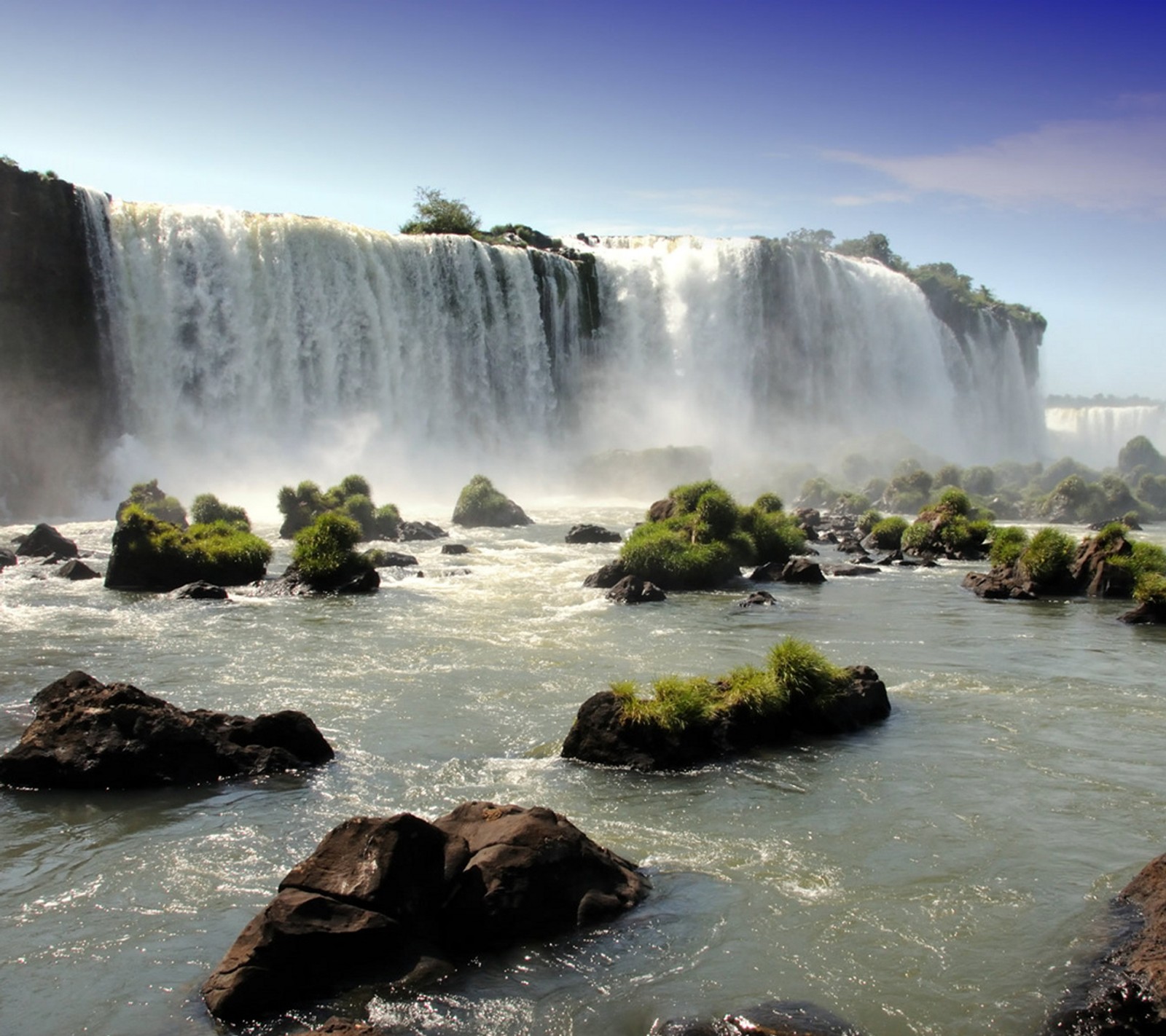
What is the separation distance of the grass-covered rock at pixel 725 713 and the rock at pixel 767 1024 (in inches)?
173

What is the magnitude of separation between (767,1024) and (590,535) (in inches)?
960

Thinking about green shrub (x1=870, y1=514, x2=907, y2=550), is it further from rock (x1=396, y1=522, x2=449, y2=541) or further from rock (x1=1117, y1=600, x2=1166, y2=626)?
rock (x1=396, y1=522, x2=449, y2=541)

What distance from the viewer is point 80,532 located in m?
30.4

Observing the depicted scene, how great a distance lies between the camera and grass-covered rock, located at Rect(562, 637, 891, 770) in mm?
10320

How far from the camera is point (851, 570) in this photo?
25062 millimetres

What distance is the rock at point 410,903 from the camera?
5.95m

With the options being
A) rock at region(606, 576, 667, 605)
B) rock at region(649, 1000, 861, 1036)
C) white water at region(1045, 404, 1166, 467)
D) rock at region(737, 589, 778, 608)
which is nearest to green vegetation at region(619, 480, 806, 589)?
rock at region(606, 576, 667, 605)

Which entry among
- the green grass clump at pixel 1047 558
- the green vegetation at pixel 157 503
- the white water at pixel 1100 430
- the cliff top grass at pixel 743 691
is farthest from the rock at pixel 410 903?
the white water at pixel 1100 430

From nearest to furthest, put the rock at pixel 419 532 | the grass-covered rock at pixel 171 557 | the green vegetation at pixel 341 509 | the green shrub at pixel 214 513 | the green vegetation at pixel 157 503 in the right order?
1. the grass-covered rock at pixel 171 557
2. the green shrub at pixel 214 513
3. the green vegetation at pixel 157 503
4. the green vegetation at pixel 341 509
5. the rock at pixel 419 532

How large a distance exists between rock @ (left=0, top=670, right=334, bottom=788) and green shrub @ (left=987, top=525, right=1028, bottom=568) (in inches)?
709

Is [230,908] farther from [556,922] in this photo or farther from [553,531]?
[553,531]

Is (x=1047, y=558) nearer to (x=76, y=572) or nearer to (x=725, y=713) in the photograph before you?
(x=725, y=713)

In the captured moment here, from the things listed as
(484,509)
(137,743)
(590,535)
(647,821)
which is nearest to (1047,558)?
(590,535)

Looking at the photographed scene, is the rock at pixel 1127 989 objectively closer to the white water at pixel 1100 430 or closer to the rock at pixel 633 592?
the rock at pixel 633 592
